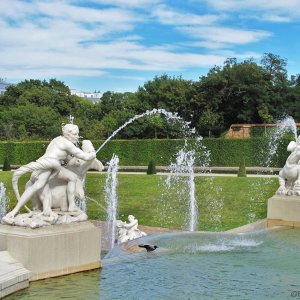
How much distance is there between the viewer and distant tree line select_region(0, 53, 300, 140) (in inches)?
2287

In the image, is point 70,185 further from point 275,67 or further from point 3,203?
point 275,67

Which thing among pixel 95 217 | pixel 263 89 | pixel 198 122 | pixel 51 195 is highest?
pixel 263 89

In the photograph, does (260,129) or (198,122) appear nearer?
(260,129)

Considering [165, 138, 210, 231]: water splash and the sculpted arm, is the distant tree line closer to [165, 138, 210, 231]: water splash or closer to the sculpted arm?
[165, 138, 210, 231]: water splash

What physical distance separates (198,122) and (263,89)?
780 centimetres

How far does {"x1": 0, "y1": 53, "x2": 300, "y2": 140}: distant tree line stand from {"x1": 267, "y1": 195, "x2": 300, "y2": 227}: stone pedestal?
42509 millimetres

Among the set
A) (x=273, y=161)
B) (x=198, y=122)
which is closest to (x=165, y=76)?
(x=198, y=122)

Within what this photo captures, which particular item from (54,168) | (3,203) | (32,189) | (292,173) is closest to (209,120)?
(3,203)

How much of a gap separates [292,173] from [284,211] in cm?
100

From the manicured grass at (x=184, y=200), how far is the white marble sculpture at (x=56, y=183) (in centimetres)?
932

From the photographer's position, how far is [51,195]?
8414 millimetres

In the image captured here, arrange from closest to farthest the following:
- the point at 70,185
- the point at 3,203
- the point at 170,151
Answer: the point at 70,185 < the point at 3,203 < the point at 170,151

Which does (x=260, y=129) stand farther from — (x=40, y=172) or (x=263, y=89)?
(x=40, y=172)

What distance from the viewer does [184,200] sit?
21516mm
